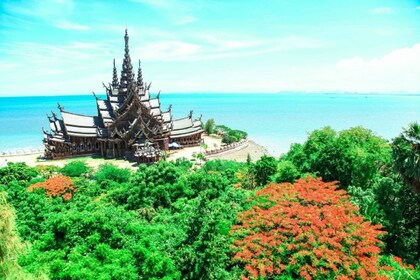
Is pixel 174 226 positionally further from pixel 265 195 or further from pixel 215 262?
pixel 265 195

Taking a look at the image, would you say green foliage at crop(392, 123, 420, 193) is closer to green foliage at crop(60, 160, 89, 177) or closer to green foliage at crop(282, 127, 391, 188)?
green foliage at crop(282, 127, 391, 188)

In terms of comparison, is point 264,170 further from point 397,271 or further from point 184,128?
point 184,128

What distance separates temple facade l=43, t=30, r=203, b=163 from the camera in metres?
47.9

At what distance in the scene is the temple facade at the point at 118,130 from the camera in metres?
47.9

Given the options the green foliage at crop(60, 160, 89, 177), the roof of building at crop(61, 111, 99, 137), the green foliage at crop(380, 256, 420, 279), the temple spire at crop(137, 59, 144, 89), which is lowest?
the green foliage at crop(60, 160, 89, 177)

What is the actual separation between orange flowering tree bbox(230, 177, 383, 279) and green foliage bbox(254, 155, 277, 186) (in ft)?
37.1

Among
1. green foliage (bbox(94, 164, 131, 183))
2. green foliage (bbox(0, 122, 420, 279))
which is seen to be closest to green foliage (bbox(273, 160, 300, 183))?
green foliage (bbox(0, 122, 420, 279))

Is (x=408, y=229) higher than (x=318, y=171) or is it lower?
lower

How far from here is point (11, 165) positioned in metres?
33.4

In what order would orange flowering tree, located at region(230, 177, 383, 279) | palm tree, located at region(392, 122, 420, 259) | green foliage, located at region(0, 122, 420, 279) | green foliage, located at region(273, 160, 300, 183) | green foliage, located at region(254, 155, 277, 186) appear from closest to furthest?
1. green foliage, located at region(0, 122, 420, 279)
2. orange flowering tree, located at region(230, 177, 383, 279)
3. palm tree, located at region(392, 122, 420, 259)
4. green foliage, located at region(273, 160, 300, 183)
5. green foliage, located at region(254, 155, 277, 186)

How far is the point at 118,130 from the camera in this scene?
48.8 m

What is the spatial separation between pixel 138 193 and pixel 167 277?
11.7 m

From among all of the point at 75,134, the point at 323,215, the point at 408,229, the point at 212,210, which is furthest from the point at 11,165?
the point at 408,229

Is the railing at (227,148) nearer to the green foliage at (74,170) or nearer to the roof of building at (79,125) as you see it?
the roof of building at (79,125)
